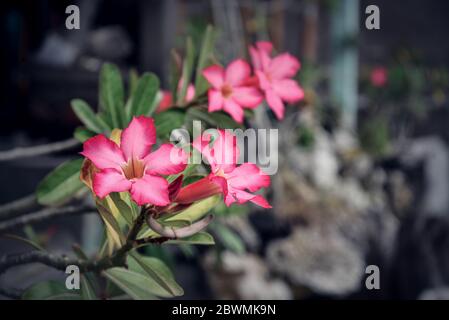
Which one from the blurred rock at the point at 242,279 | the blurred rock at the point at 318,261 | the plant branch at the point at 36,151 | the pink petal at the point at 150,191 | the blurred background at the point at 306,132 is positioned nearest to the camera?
the pink petal at the point at 150,191

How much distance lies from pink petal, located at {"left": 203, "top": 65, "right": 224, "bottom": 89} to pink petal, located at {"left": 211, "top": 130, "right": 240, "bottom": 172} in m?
0.10

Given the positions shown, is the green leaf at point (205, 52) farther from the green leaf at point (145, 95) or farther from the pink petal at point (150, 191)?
the pink petal at point (150, 191)

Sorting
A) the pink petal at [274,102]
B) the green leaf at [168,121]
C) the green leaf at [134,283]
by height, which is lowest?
the green leaf at [134,283]

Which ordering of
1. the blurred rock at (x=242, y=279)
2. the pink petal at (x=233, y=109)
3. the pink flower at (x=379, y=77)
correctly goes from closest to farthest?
the pink petal at (x=233, y=109), the blurred rock at (x=242, y=279), the pink flower at (x=379, y=77)

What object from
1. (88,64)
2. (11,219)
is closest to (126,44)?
(88,64)

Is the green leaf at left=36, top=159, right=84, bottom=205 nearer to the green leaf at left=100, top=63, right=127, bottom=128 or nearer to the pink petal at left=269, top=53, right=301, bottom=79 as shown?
the green leaf at left=100, top=63, right=127, bottom=128

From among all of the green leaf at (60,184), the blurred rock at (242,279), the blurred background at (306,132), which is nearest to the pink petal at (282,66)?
the green leaf at (60,184)

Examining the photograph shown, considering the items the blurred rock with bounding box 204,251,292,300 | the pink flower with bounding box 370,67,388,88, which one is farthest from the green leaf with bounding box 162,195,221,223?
the pink flower with bounding box 370,67,388,88

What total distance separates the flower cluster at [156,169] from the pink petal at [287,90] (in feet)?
0.38

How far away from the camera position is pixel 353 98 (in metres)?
3.09

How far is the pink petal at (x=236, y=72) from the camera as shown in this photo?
1.78 feet

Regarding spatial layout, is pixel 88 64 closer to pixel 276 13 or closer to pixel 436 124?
pixel 276 13

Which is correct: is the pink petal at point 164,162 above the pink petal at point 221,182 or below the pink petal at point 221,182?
above
